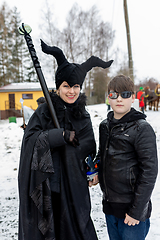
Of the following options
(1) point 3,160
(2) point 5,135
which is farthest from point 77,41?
(1) point 3,160

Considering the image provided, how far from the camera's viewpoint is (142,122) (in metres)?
1.56

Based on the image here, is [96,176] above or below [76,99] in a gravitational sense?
below

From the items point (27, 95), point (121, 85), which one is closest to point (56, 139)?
point (121, 85)

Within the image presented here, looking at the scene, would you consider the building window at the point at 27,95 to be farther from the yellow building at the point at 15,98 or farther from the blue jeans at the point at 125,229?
the blue jeans at the point at 125,229

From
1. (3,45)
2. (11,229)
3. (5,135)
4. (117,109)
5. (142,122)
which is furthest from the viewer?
(3,45)

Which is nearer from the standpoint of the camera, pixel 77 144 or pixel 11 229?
pixel 77 144

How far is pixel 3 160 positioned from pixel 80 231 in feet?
16.0

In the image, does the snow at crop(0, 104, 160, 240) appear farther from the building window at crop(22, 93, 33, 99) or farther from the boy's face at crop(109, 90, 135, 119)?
the building window at crop(22, 93, 33, 99)

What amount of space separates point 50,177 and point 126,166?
0.70 metres

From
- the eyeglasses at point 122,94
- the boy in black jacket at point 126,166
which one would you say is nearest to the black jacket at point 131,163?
the boy in black jacket at point 126,166

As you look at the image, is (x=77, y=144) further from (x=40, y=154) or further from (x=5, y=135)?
(x=5, y=135)

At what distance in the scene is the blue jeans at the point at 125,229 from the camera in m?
1.62

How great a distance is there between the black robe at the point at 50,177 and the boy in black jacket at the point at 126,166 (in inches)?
8.7

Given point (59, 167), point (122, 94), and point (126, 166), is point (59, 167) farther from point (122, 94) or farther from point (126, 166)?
point (122, 94)
